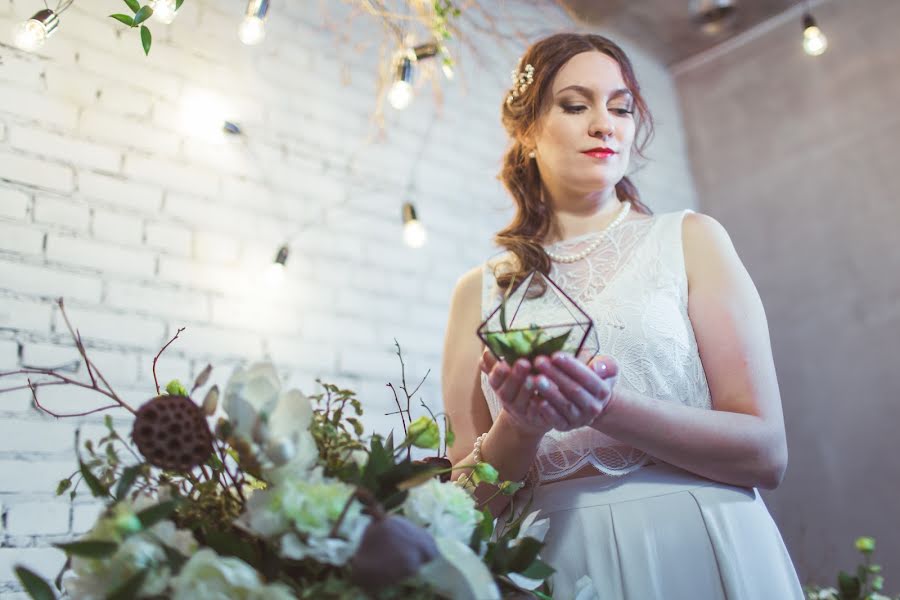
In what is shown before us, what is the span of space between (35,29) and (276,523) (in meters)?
1.61

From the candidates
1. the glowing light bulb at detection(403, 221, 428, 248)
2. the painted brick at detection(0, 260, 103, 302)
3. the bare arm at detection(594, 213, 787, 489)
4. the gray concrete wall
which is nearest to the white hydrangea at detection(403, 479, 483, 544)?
the bare arm at detection(594, 213, 787, 489)

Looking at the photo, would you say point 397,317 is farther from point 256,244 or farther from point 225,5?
point 225,5

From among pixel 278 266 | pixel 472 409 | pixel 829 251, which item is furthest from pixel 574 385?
pixel 829 251

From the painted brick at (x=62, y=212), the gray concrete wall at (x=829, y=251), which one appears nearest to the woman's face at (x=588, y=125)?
the painted brick at (x=62, y=212)

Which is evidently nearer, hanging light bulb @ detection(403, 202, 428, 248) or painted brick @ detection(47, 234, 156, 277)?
painted brick @ detection(47, 234, 156, 277)

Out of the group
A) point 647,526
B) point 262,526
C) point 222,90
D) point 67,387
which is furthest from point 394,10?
point 262,526

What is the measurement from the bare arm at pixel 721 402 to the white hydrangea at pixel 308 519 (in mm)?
498

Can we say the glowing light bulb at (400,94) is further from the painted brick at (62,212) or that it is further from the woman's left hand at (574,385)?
the woman's left hand at (574,385)

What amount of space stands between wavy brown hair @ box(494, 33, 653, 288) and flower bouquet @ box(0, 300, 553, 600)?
0.84 m

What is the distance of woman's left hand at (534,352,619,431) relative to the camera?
82 centimetres

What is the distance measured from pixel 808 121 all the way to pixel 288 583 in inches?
146

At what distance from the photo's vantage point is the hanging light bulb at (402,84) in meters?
2.27

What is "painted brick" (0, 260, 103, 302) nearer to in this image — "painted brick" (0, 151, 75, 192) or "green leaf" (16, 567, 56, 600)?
"painted brick" (0, 151, 75, 192)

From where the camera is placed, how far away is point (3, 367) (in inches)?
74.7
